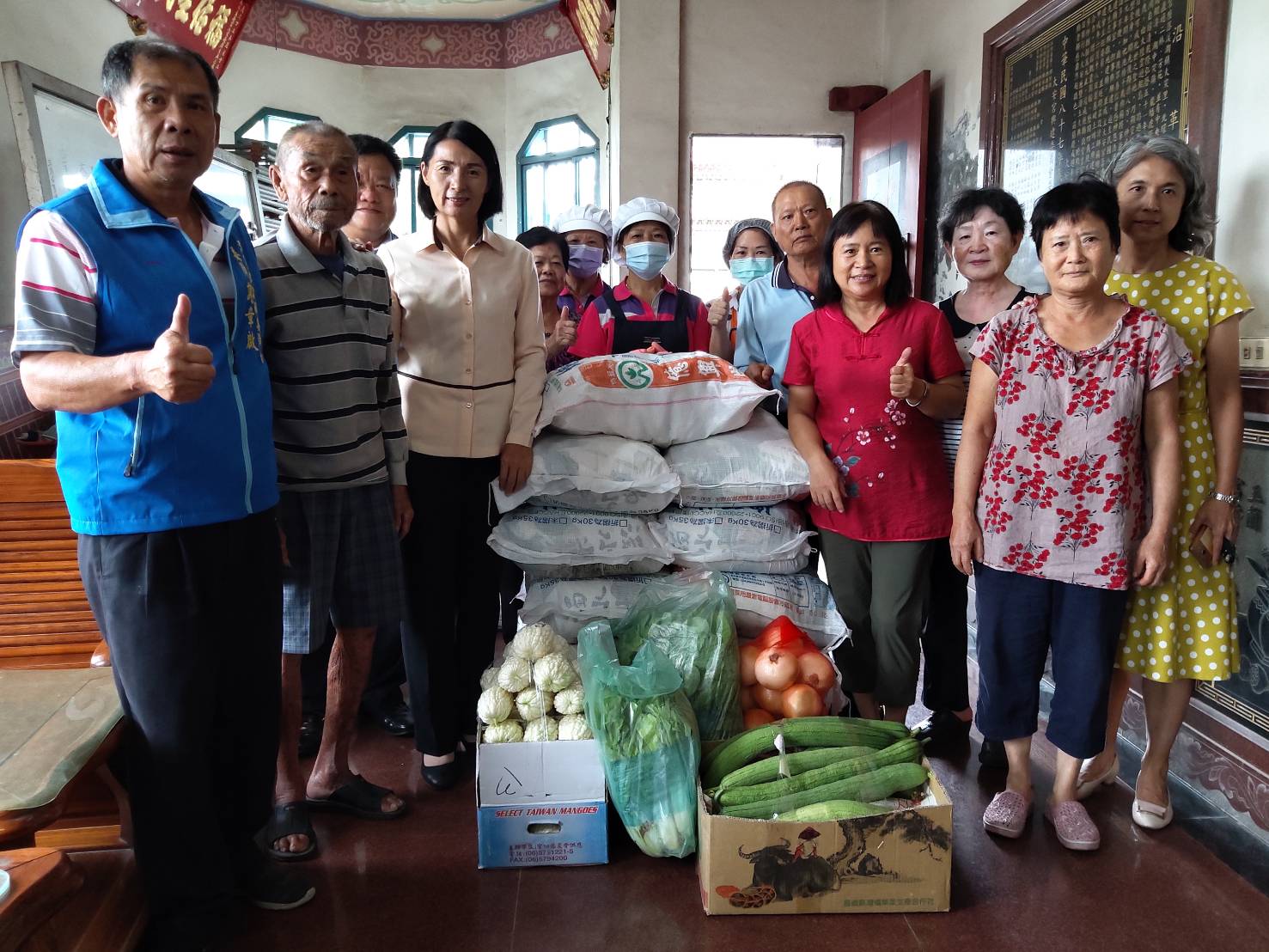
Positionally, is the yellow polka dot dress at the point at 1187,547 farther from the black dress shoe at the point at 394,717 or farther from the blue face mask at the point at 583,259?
the black dress shoe at the point at 394,717

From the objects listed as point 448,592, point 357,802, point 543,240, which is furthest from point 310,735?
point 543,240

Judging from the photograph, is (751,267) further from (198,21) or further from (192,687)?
(198,21)

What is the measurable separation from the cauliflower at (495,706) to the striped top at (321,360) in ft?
1.80

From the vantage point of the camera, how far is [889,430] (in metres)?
2.10

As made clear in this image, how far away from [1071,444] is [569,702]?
47.8 inches

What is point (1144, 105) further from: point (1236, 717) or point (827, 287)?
point (1236, 717)

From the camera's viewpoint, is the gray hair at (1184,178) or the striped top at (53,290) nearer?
the striped top at (53,290)

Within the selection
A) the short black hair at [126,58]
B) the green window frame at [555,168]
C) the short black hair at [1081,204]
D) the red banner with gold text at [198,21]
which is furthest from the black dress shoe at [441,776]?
the green window frame at [555,168]

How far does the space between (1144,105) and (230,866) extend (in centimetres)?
311

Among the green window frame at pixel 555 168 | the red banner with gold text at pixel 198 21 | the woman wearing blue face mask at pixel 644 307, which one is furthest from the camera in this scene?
the green window frame at pixel 555 168

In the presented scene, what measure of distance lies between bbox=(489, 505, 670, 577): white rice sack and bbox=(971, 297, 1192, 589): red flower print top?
2.72 ft

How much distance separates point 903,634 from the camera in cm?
215

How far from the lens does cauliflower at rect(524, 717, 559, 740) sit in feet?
6.31

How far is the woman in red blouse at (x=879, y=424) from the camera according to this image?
2086 millimetres
